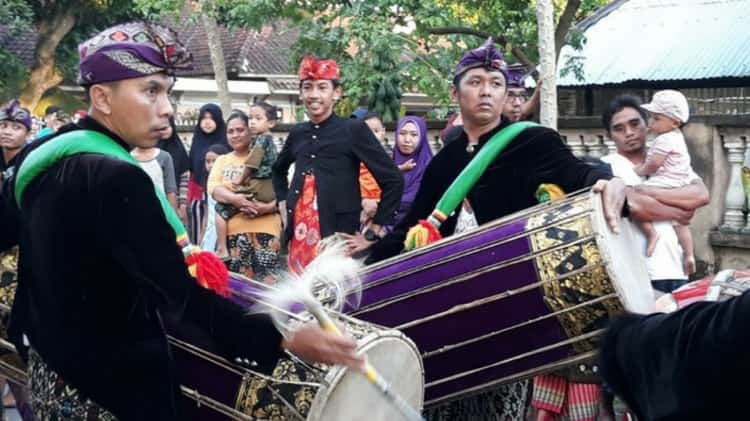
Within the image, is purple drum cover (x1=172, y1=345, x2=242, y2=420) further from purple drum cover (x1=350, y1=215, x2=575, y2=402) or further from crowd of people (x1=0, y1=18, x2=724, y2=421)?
purple drum cover (x1=350, y1=215, x2=575, y2=402)

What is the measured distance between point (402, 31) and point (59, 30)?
51.4ft

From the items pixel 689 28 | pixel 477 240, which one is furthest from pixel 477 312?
pixel 689 28

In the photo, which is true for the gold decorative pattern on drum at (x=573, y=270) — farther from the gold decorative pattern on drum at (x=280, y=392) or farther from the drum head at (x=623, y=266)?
the gold decorative pattern on drum at (x=280, y=392)

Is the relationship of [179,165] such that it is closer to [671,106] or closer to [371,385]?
[671,106]

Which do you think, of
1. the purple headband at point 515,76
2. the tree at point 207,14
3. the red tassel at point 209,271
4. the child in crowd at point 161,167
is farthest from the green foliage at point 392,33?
the red tassel at point 209,271

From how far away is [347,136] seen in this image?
6773 millimetres

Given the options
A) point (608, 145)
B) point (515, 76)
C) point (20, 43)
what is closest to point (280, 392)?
point (515, 76)

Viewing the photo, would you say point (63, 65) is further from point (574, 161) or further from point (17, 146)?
point (574, 161)

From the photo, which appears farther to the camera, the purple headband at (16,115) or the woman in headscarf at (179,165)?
the woman in headscarf at (179,165)

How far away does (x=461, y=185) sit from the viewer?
466 cm

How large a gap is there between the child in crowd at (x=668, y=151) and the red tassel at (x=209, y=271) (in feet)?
8.12

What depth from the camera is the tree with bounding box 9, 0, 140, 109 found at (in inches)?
1025

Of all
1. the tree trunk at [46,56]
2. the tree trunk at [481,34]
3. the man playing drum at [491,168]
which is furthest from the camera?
the tree trunk at [46,56]

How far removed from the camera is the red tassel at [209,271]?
3.65 meters
